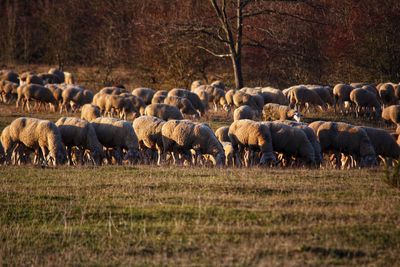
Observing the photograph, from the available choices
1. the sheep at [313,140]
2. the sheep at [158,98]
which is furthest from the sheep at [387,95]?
the sheep at [313,140]

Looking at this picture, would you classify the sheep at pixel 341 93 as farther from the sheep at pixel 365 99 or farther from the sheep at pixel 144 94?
the sheep at pixel 144 94

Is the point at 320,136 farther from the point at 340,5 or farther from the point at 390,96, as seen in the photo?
the point at 340,5

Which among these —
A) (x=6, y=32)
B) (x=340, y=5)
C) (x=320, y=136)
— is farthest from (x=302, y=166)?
(x=6, y=32)

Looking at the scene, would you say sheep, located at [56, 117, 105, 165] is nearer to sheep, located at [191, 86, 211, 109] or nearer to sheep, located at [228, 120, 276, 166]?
sheep, located at [228, 120, 276, 166]

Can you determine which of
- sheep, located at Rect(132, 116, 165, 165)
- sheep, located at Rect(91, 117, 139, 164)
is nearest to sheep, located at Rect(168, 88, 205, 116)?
sheep, located at Rect(132, 116, 165, 165)

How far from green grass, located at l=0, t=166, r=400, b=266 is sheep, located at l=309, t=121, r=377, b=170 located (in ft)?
11.6

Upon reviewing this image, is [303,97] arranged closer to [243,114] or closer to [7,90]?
[243,114]

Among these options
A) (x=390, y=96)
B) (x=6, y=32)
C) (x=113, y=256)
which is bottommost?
(x=113, y=256)

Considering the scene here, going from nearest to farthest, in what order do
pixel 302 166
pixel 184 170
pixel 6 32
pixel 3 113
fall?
pixel 184 170 → pixel 302 166 → pixel 3 113 → pixel 6 32

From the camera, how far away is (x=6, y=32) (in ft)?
179

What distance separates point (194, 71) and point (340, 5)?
10.2 metres

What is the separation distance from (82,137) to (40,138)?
115 centimetres

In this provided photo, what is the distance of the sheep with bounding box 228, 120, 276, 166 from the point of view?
1861 centimetres

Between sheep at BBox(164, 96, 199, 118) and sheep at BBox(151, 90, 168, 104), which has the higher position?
sheep at BBox(151, 90, 168, 104)
